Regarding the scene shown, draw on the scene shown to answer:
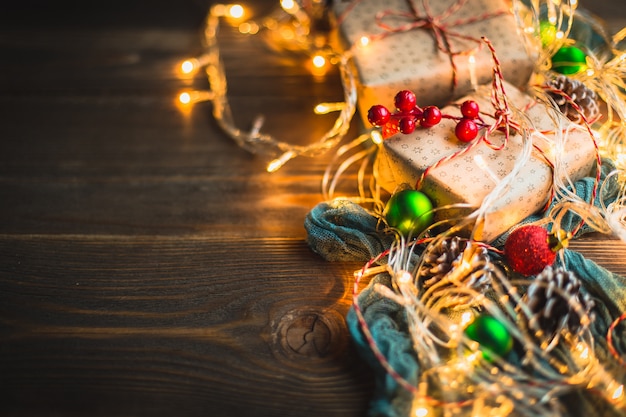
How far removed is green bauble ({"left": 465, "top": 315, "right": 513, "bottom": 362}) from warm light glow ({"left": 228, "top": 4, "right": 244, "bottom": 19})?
936 millimetres

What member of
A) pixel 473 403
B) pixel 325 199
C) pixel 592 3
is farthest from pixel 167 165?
pixel 592 3

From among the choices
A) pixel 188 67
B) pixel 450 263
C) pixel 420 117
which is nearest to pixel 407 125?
pixel 420 117

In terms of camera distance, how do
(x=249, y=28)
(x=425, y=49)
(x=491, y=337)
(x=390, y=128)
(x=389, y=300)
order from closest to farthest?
(x=491, y=337) → (x=389, y=300) → (x=390, y=128) → (x=425, y=49) → (x=249, y=28)

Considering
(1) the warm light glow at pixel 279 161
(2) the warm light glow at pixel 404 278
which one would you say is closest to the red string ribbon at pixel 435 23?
(1) the warm light glow at pixel 279 161

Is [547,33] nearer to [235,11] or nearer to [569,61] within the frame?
[569,61]

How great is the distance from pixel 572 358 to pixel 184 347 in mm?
532

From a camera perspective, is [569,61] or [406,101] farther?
[569,61]

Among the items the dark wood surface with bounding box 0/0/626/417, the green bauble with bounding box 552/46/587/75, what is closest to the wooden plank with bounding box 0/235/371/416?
the dark wood surface with bounding box 0/0/626/417

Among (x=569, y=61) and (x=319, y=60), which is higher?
(x=319, y=60)

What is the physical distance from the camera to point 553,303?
0.73 metres

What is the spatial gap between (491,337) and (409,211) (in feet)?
0.70

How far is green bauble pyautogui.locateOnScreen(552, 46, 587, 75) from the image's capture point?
1.03 meters

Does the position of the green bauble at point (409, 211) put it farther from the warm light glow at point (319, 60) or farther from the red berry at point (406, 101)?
the warm light glow at point (319, 60)

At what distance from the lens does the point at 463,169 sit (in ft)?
2.82
